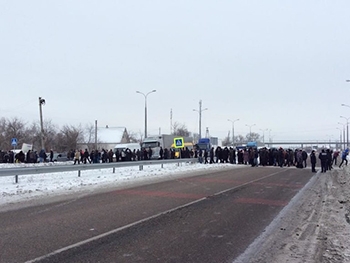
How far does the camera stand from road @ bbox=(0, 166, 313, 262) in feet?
20.0

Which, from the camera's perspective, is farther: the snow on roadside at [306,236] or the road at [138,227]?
the road at [138,227]

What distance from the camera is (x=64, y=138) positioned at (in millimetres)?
79312

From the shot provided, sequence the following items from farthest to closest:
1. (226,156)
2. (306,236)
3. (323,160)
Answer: (226,156) < (323,160) < (306,236)

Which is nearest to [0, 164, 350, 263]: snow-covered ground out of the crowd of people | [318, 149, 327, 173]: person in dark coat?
[318, 149, 327, 173]: person in dark coat

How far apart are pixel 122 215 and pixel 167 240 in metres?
2.67

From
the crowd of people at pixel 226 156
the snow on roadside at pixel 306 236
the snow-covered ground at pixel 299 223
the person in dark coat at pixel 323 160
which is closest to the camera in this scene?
the snow on roadside at pixel 306 236

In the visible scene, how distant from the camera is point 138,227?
8.06m

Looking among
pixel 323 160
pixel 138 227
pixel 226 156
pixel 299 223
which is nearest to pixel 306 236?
pixel 299 223

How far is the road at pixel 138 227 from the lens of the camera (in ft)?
20.0

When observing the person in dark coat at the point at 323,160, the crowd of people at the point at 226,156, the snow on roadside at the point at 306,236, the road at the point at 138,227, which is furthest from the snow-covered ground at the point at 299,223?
the crowd of people at the point at 226,156

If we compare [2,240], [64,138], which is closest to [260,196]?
[2,240]

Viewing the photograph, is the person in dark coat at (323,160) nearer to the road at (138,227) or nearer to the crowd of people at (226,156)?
the crowd of people at (226,156)

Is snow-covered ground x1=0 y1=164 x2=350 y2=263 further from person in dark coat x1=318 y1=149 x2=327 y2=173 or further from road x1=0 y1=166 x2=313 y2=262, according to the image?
person in dark coat x1=318 y1=149 x2=327 y2=173

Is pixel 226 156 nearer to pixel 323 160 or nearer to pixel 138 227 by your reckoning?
pixel 323 160
